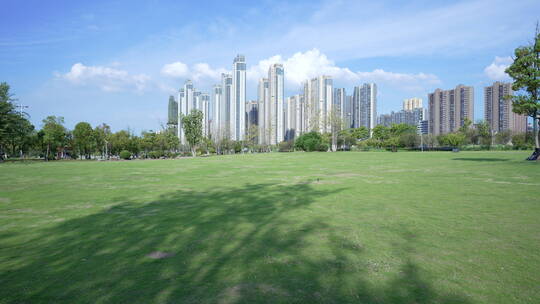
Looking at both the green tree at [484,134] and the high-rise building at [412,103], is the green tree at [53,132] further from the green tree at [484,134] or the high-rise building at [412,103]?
the high-rise building at [412,103]

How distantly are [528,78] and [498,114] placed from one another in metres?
98.6

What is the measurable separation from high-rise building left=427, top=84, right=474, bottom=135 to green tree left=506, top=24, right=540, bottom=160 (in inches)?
3410

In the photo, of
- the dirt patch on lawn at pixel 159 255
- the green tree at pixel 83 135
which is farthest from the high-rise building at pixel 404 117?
the dirt patch on lawn at pixel 159 255

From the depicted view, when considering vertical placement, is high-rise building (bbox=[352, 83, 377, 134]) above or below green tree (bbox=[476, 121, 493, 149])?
above

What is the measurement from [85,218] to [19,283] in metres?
3.85

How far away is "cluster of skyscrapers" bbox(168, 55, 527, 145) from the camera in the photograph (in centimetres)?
10181

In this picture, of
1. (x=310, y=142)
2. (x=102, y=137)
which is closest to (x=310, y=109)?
(x=310, y=142)

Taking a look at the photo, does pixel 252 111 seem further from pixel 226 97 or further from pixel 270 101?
pixel 270 101

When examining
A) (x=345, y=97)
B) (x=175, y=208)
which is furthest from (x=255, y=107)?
(x=175, y=208)

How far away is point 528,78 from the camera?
25.2 meters

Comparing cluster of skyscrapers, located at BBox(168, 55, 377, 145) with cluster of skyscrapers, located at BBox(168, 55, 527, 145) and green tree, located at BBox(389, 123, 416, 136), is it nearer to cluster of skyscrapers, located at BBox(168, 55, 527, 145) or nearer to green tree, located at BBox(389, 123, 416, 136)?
Result: cluster of skyscrapers, located at BBox(168, 55, 527, 145)

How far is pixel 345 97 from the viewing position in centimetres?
14362

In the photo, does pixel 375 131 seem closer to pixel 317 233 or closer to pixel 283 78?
pixel 283 78

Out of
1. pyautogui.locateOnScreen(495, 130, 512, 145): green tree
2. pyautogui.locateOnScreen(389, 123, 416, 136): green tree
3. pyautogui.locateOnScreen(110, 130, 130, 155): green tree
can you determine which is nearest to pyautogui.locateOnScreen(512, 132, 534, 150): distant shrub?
pyautogui.locateOnScreen(495, 130, 512, 145): green tree
